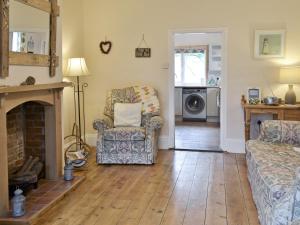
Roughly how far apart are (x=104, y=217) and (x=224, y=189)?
4.60 feet

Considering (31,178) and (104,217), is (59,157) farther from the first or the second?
(104,217)

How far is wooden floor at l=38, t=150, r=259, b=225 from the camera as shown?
3123 mm

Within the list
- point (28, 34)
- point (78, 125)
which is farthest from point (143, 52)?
point (28, 34)

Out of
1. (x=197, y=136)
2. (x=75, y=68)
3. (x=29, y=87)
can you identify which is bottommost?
(x=197, y=136)

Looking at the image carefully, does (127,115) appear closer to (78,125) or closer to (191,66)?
(78,125)

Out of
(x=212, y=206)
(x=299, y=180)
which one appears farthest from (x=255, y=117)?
(x=299, y=180)

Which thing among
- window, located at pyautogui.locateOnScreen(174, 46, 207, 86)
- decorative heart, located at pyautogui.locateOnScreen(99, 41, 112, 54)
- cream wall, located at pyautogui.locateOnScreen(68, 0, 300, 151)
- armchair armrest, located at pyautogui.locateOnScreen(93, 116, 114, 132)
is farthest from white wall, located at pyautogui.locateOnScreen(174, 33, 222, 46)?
armchair armrest, located at pyautogui.locateOnScreen(93, 116, 114, 132)

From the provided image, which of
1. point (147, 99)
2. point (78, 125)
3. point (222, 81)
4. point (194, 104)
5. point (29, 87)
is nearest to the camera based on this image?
point (29, 87)

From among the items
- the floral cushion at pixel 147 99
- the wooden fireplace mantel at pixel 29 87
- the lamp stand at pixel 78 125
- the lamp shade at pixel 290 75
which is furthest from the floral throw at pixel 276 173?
the lamp stand at pixel 78 125

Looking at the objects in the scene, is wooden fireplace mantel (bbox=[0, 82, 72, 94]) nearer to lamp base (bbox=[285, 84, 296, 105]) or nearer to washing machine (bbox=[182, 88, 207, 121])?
lamp base (bbox=[285, 84, 296, 105])

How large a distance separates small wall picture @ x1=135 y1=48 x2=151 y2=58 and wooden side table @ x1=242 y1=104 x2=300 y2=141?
→ 1.73 m

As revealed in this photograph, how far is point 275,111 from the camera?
197 inches

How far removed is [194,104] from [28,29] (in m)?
5.83

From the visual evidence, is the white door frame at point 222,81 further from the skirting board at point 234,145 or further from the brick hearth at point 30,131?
the brick hearth at point 30,131
